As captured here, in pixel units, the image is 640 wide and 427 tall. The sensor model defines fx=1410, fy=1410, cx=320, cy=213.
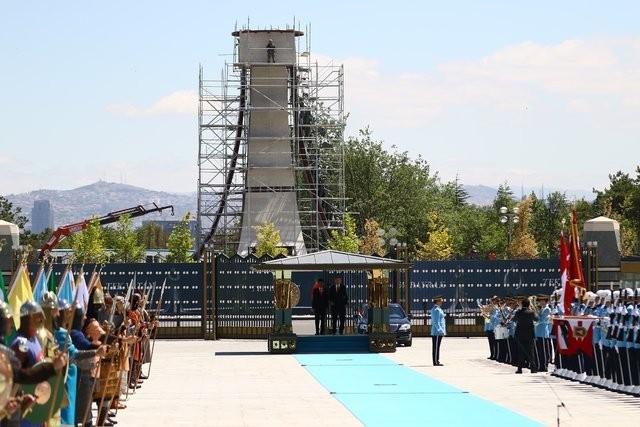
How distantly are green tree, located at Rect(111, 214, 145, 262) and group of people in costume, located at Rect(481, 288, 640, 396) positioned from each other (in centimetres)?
5176

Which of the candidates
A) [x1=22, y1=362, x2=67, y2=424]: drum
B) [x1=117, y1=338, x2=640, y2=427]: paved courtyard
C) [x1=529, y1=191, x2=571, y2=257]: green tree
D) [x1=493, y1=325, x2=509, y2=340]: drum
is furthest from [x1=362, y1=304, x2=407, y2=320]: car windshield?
[x1=529, y1=191, x2=571, y2=257]: green tree

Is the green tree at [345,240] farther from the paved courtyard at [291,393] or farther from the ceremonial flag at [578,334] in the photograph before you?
the ceremonial flag at [578,334]

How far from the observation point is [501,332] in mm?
32969

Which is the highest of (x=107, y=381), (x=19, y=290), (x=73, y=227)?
(x=73, y=227)

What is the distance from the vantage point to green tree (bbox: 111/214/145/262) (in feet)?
279

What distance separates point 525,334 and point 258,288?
1486 cm

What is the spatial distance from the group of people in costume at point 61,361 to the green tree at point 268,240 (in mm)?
49366

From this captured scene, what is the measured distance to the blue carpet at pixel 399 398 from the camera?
20.8 m

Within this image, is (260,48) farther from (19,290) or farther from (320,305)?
(19,290)

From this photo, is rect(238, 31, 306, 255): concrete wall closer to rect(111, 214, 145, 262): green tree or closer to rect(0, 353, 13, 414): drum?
rect(111, 214, 145, 262): green tree

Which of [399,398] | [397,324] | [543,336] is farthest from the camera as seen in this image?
[397,324]

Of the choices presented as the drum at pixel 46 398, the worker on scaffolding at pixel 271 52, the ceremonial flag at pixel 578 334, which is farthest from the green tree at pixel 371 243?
the drum at pixel 46 398

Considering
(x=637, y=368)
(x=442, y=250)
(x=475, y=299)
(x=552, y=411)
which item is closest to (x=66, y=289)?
(x=552, y=411)

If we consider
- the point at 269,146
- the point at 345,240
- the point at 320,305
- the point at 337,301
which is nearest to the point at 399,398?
the point at 320,305
